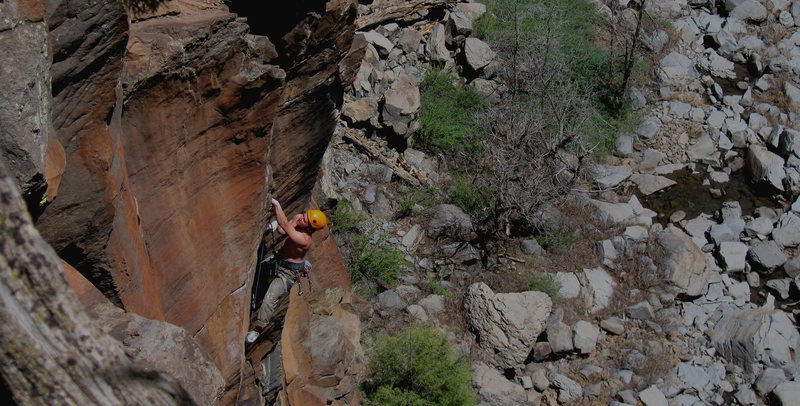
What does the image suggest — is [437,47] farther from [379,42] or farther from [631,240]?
[631,240]

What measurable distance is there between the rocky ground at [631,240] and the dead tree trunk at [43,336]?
7205 mm

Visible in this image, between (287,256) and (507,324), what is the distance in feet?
12.8

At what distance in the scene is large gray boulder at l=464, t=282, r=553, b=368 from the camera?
9922 millimetres

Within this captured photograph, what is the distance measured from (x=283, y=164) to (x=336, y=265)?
258cm

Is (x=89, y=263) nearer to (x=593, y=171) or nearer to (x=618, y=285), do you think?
(x=618, y=285)

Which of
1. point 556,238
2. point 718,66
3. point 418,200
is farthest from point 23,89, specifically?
point 718,66

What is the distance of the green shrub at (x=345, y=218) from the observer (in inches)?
417

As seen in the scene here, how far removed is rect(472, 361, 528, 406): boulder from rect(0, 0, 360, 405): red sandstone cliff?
389 cm

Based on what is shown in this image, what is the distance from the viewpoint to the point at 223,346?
19.0ft

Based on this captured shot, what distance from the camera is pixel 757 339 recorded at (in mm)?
10688

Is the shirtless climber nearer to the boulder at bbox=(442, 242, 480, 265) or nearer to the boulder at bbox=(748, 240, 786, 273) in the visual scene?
the boulder at bbox=(442, 242, 480, 265)

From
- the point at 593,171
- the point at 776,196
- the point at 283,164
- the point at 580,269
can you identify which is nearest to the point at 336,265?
the point at 283,164

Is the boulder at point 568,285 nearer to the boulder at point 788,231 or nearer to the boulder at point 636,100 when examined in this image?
the boulder at point 788,231

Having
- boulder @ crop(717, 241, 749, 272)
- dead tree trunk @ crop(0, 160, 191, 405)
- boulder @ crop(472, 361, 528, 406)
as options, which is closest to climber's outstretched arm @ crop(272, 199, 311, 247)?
boulder @ crop(472, 361, 528, 406)
